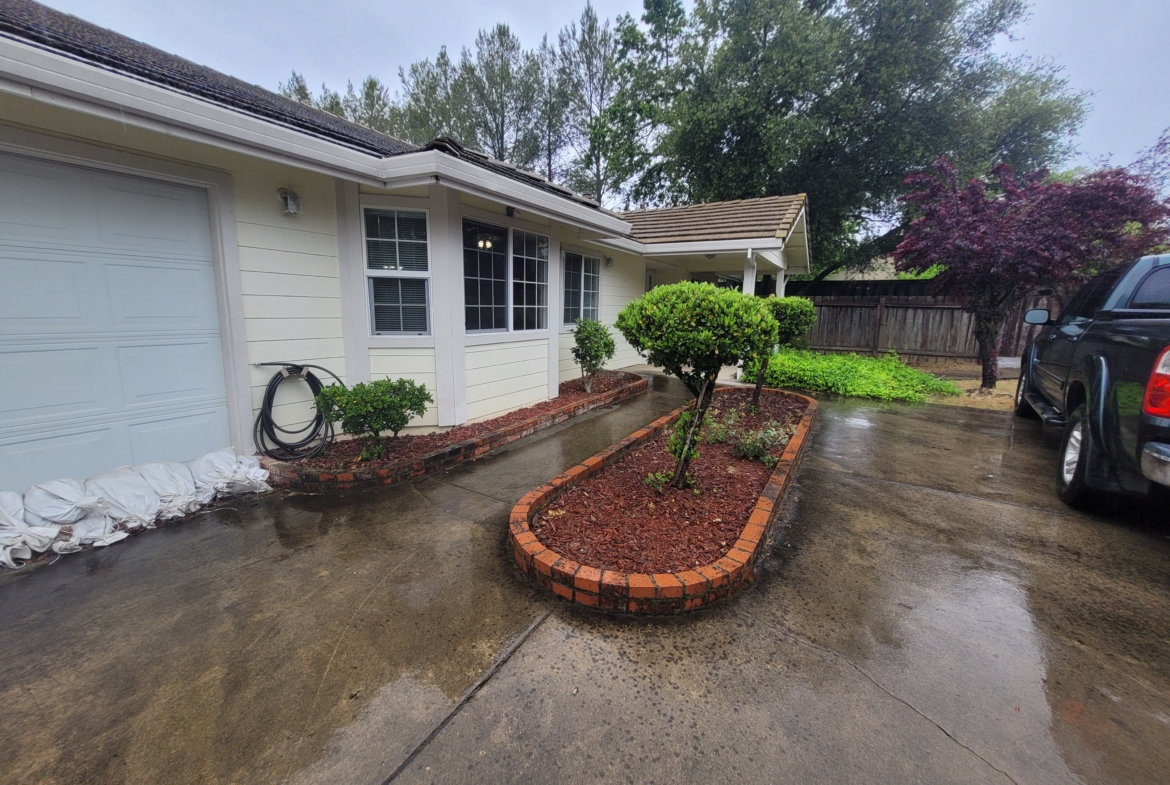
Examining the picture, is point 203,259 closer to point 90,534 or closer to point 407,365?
point 407,365

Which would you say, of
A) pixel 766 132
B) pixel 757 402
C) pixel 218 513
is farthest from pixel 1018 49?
pixel 218 513

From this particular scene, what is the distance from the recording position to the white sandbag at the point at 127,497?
10.7 feet

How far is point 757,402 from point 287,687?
19.1ft

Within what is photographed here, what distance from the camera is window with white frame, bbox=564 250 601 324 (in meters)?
8.26

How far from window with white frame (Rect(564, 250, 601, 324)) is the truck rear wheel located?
251 inches

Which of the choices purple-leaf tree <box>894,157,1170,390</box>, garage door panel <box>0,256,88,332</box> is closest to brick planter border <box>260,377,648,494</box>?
garage door panel <box>0,256,88,332</box>

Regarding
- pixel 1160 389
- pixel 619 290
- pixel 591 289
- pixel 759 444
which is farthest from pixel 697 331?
pixel 619 290

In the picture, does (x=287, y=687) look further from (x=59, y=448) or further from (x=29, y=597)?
(x=59, y=448)

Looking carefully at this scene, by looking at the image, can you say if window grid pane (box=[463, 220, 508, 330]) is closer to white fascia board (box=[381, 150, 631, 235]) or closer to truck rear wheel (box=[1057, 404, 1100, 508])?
white fascia board (box=[381, 150, 631, 235])

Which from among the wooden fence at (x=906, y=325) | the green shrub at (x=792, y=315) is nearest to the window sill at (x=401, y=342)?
the green shrub at (x=792, y=315)

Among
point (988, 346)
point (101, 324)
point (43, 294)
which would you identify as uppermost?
point (43, 294)

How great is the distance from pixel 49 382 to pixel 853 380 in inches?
399

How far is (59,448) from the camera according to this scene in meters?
3.35

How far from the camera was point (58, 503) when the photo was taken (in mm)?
3105
